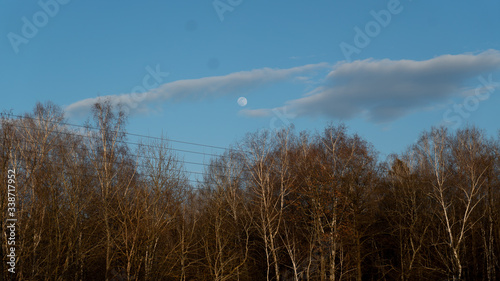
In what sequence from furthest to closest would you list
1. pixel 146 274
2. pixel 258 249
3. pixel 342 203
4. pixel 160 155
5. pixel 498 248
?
1. pixel 258 249
2. pixel 498 248
3. pixel 342 203
4. pixel 160 155
5. pixel 146 274

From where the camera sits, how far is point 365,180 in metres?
41.4

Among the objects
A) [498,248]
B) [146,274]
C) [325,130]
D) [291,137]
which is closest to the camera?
[146,274]

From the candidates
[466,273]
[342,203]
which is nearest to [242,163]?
[342,203]

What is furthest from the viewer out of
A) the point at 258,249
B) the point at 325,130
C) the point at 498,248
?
the point at 325,130

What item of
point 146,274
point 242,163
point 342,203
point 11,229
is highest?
point 242,163

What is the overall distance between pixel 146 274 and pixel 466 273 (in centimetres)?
3190

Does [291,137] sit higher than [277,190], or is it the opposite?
[291,137]

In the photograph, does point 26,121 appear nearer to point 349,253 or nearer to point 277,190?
point 277,190

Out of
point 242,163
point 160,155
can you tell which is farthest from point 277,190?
point 160,155

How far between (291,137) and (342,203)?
15.1 m

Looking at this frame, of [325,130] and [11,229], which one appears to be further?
[325,130]

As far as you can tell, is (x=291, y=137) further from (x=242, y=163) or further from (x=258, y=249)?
(x=258, y=249)

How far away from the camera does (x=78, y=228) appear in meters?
27.6

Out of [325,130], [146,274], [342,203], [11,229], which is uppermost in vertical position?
[325,130]
